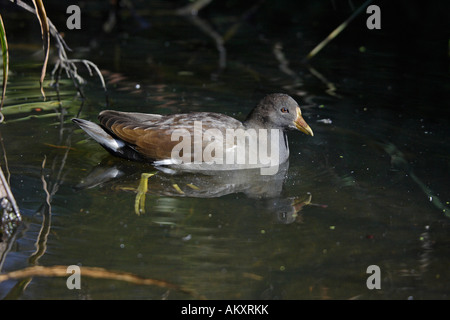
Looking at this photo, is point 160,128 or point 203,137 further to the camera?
point 160,128

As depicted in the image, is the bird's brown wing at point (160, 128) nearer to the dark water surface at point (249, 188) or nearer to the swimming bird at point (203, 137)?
the swimming bird at point (203, 137)

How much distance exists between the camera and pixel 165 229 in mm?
5219

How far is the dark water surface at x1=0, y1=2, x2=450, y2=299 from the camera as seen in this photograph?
182 inches

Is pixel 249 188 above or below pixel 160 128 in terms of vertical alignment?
below

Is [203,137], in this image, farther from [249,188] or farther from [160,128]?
[249,188]

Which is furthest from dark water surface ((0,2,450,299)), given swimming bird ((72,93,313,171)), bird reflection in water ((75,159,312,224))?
swimming bird ((72,93,313,171))

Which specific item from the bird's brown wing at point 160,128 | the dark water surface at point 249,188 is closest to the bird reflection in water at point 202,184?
the dark water surface at point 249,188

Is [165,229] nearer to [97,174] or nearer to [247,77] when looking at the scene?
[97,174]

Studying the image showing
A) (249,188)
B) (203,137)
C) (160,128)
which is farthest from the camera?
(160,128)

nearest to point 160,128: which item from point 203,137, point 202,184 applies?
point 203,137

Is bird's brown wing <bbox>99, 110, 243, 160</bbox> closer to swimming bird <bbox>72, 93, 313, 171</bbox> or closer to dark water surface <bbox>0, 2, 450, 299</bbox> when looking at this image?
swimming bird <bbox>72, 93, 313, 171</bbox>

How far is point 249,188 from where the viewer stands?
20.2 feet

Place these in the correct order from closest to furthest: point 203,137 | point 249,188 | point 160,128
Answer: point 249,188
point 203,137
point 160,128

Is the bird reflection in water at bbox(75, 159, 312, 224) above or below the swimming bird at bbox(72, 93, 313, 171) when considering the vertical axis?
below
